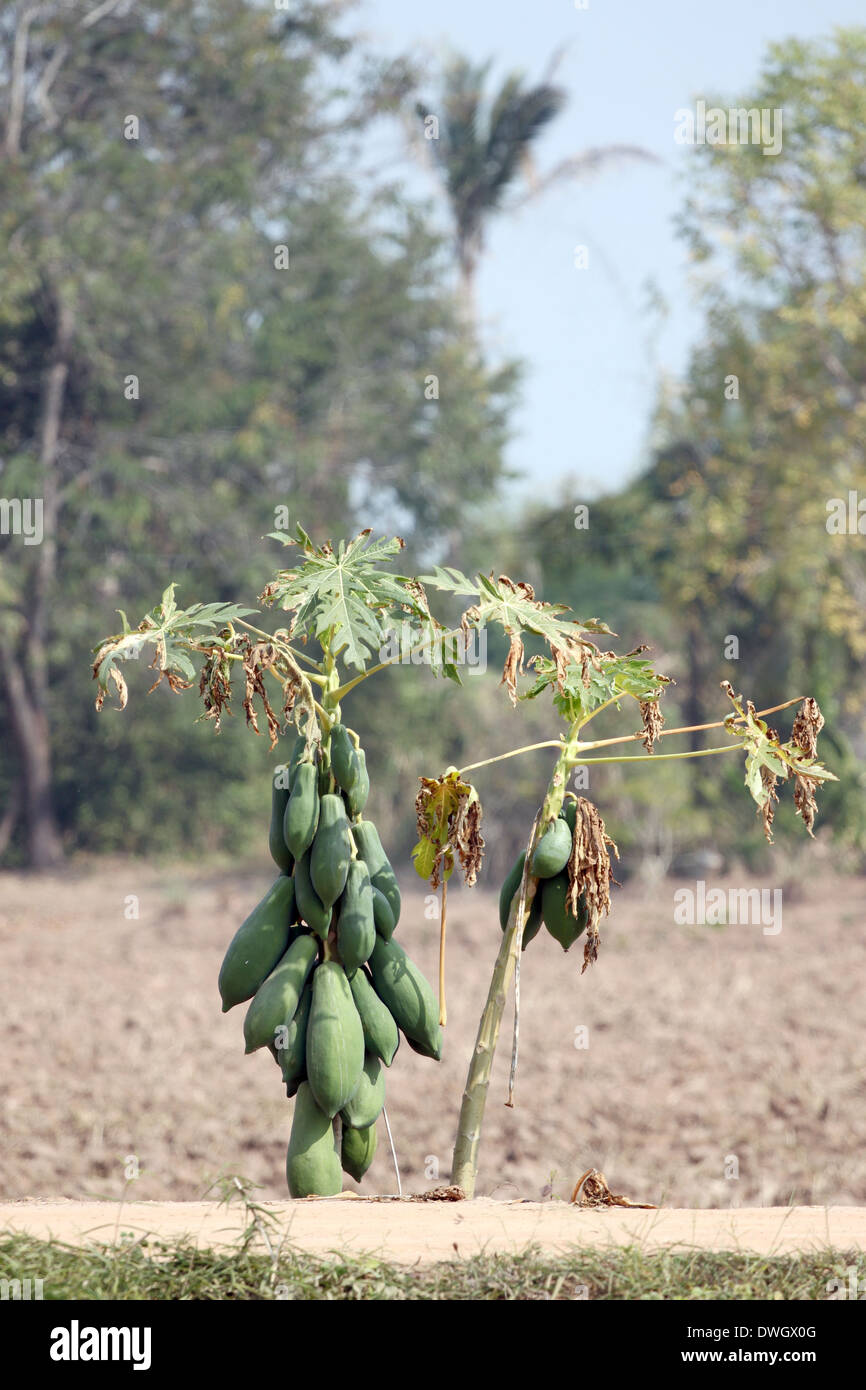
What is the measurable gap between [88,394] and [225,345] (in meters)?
1.76

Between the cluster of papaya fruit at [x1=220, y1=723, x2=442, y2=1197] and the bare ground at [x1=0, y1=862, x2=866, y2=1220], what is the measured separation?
154mm

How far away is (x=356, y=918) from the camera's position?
2404mm

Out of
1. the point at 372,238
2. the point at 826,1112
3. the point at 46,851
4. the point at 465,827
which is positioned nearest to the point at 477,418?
the point at 372,238

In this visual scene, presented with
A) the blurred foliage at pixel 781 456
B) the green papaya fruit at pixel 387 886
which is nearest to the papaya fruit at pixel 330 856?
the green papaya fruit at pixel 387 886

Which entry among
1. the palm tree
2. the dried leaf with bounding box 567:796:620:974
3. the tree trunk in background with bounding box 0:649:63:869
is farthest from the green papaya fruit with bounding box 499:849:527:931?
the palm tree

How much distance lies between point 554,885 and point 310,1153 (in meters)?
0.67

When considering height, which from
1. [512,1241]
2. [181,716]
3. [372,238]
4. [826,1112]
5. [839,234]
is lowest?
[826,1112]

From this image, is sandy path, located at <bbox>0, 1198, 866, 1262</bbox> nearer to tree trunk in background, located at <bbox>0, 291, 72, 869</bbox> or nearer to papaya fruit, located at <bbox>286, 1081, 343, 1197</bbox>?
papaya fruit, located at <bbox>286, 1081, 343, 1197</bbox>

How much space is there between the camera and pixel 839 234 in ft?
42.3

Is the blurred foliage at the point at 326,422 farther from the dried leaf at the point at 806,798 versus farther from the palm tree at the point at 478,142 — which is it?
the dried leaf at the point at 806,798

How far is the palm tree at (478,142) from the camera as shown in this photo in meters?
18.5

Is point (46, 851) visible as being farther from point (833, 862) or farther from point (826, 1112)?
point (826, 1112)

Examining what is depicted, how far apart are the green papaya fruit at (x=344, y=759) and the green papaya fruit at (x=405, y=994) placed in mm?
319

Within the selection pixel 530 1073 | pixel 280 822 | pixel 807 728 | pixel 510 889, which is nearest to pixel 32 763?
pixel 530 1073
